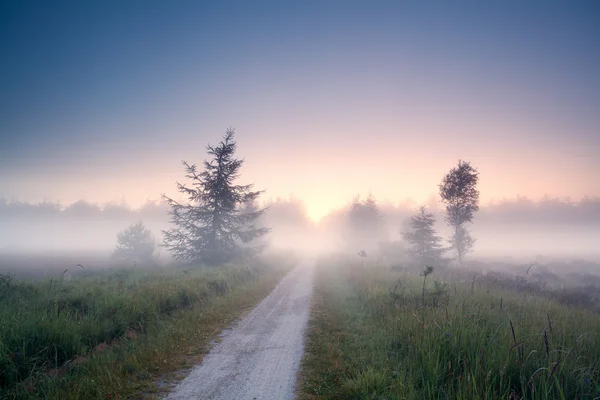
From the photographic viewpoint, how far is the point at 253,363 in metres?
6.50

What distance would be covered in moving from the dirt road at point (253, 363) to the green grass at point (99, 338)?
641 millimetres

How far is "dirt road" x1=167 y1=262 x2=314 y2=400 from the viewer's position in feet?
16.8

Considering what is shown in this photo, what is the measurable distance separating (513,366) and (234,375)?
229 inches

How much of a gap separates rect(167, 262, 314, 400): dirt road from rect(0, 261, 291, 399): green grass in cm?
64

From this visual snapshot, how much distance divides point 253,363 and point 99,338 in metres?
4.94

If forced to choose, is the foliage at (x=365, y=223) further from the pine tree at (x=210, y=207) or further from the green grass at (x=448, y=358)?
the green grass at (x=448, y=358)

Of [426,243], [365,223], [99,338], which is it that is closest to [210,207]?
[99,338]

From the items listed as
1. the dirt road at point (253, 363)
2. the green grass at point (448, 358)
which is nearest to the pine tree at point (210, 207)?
the dirt road at point (253, 363)

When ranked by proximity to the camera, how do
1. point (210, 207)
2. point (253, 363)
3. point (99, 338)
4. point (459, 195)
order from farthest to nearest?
point (459, 195), point (210, 207), point (99, 338), point (253, 363)

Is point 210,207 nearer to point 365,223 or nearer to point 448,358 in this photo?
point 448,358

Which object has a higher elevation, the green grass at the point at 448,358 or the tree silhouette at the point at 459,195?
the tree silhouette at the point at 459,195

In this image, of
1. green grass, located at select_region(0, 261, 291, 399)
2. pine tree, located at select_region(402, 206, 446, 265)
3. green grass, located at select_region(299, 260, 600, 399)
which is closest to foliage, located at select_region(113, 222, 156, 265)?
green grass, located at select_region(0, 261, 291, 399)

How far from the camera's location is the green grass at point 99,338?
16.8 feet

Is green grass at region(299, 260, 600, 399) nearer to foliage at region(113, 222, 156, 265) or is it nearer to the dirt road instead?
the dirt road
